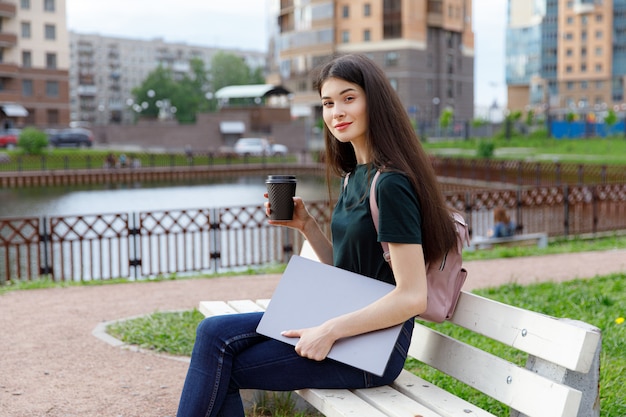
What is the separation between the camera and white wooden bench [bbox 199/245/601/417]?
235 centimetres

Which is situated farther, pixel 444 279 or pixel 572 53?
pixel 572 53

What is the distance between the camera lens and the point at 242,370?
2.78m

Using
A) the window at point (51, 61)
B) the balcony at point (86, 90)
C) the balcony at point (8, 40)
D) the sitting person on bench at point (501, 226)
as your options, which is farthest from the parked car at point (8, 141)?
the balcony at point (86, 90)

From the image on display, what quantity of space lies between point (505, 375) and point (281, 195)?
41.4 inches

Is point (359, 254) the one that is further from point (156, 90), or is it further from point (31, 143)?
point (156, 90)

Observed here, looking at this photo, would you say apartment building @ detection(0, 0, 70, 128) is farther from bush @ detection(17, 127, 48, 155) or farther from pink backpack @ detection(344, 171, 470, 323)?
pink backpack @ detection(344, 171, 470, 323)

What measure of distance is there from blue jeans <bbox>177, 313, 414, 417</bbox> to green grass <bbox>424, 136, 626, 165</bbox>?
28.8 metres

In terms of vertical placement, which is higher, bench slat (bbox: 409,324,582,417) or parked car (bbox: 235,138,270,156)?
parked car (bbox: 235,138,270,156)

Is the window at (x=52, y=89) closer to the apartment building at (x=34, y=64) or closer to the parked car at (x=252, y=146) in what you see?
the apartment building at (x=34, y=64)

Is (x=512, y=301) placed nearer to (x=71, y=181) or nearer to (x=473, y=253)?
(x=473, y=253)

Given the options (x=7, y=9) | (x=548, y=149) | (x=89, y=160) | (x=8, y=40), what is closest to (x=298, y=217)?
(x=89, y=160)

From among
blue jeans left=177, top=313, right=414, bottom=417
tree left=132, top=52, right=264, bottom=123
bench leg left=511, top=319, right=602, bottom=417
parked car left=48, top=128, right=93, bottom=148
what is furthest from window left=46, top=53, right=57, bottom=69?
bench leg left=511, top=319, right=602, bottom=417

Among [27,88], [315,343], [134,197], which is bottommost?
[134,197]

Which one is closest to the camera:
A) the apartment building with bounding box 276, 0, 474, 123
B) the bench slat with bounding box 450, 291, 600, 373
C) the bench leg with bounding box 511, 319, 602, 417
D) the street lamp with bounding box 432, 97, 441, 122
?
the bench slat with bounding box 450, 291, 600, 373
